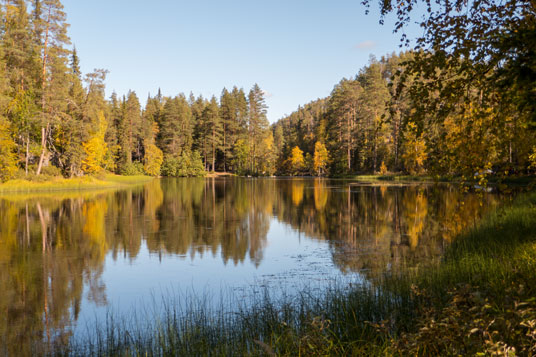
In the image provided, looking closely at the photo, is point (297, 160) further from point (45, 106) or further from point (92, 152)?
point (45, 106)

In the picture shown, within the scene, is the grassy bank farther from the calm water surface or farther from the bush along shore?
the bush along shore

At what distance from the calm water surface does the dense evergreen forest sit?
1210 millimetres

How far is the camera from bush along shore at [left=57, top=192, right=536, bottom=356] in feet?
13.1

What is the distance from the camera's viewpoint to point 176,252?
14.1 metres

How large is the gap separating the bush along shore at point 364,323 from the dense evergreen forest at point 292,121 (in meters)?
1.68

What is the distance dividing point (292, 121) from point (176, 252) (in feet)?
412

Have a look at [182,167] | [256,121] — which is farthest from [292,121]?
[182,167]

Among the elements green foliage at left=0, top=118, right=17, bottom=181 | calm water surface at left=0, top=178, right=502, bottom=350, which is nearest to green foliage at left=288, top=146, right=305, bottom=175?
green foliage at left=0, top=118, right=17, bottom=181

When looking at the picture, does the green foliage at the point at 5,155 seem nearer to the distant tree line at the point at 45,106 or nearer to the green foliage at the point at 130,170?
the distant tree line at the point at 45,106

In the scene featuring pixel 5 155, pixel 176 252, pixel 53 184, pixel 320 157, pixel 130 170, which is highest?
pixel 320 157

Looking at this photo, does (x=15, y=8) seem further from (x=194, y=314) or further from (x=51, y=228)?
(x=194, y=314)

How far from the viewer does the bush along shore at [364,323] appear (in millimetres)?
3998

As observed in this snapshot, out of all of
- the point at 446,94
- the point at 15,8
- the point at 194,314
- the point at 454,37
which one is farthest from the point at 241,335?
the point at 15,8

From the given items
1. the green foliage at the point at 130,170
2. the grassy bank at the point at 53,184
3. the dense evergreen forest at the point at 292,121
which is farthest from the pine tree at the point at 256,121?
the grassy bank at the point at 53,184
